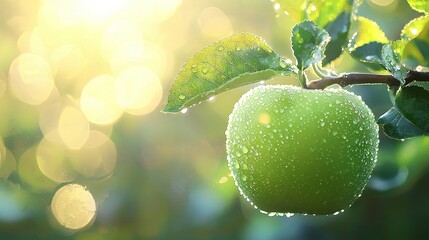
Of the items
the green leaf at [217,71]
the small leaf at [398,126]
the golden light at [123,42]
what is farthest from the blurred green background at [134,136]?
the green leaf at [217,71]

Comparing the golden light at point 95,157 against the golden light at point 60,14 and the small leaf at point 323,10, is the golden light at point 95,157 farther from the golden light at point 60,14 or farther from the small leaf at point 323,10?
the small leaf at point 323,10

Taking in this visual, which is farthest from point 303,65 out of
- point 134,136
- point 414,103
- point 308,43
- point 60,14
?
point 60,14

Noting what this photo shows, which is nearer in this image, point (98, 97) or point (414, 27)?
point (414, 27)

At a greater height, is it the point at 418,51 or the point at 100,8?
the point at 418,51

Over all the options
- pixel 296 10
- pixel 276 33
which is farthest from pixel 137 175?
pixel 296 10

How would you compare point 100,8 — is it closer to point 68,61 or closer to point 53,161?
point 68,61

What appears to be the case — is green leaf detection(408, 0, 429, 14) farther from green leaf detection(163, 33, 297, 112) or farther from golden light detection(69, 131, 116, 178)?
golden light detection(69, 131, 116, 178)

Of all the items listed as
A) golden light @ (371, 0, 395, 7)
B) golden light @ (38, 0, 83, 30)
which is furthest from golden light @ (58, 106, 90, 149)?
golden light @ (371, 0, 395, 7)
